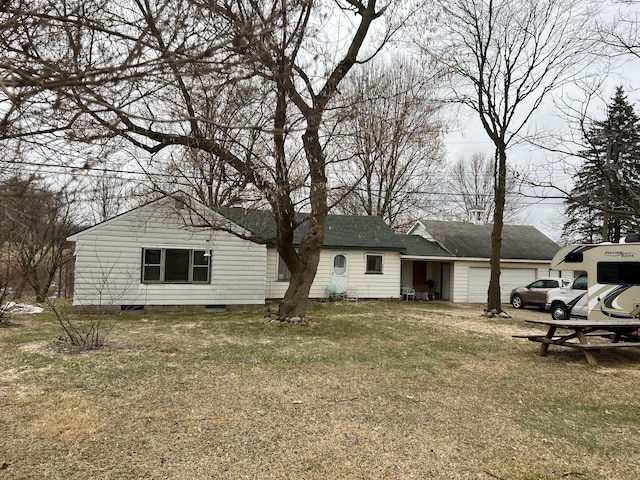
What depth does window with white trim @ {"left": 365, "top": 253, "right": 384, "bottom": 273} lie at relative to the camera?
1976 centimetres

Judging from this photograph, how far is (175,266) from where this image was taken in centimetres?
1513

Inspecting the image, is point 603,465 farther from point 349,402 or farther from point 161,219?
point 161,219

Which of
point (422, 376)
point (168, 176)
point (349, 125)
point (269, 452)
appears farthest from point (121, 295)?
point (269, 452)

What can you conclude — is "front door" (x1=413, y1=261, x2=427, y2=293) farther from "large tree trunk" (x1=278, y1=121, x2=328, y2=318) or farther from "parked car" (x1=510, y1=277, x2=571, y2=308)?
"large tree trunk" (x1=278, y1=121, x2=328, y2=318)

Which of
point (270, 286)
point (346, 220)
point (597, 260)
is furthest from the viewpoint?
point (346, 220)

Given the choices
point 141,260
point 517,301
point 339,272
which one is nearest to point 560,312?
point 517,301

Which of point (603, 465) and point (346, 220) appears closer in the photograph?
point (603, 465)

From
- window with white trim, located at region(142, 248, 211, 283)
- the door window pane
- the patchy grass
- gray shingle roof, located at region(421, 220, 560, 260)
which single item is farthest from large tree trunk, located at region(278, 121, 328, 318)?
gray shingle roof, located at region(421, 220, 560, 260)

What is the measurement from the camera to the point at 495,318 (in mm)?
15273

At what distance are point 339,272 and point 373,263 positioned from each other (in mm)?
1668

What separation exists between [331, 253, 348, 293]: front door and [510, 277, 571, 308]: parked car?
292 inches

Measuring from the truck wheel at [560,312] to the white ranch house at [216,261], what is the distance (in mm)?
6301

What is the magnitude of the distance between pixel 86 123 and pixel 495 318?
14.1 metres

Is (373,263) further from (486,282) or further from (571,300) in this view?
(571,300)
